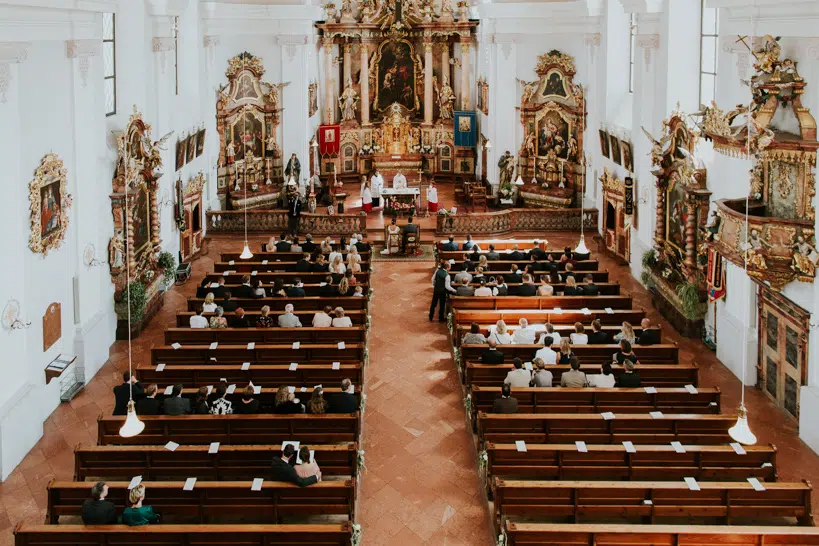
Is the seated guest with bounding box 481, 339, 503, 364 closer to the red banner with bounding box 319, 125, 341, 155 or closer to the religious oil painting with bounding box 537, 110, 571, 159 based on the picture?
the religious oil painting with bounding box 537, 110, 571, 159

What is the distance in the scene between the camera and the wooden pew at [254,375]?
14.4 meters

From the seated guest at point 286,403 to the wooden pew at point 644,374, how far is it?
109 inches

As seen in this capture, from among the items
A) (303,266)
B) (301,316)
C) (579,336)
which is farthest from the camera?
(303,266)

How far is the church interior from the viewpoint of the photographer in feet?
35.8

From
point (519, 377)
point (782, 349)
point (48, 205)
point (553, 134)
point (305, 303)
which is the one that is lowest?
point (519, 377)

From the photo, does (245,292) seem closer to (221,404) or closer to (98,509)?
(221,404)

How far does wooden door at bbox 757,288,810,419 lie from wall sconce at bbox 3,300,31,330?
11451mm

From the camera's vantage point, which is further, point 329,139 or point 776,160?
point 329,139

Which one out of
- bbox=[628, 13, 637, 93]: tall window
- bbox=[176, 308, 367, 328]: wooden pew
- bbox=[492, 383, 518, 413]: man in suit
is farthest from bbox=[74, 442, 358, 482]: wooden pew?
bbox=[628, 13, 637, 93]: tall window

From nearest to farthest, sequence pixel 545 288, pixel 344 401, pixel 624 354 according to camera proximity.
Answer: pixel 344 401, pixel 624 354, pixel 545 288

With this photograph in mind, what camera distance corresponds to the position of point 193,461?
1166cm

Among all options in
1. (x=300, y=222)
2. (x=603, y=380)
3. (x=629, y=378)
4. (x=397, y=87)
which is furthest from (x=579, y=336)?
(x=397, y=87)

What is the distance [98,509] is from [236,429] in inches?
113

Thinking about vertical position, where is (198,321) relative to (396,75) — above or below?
below
